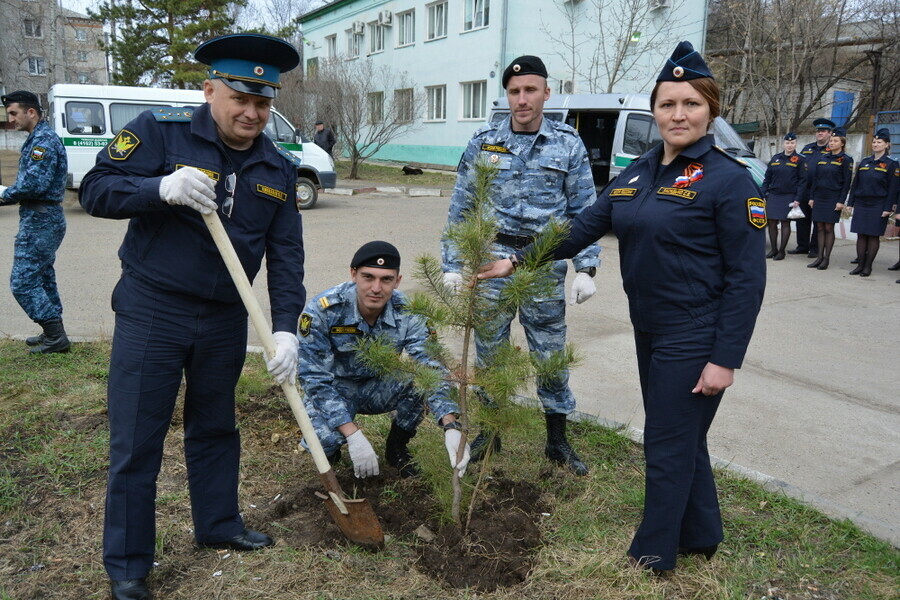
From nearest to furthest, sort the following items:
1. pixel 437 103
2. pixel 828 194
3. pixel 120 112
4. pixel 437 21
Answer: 1. pixel 828 194
2. pixel 120 112
3. pixel 437 21
4. pixel 437 103

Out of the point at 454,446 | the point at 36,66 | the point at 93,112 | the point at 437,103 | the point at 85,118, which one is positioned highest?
the point at 36,66

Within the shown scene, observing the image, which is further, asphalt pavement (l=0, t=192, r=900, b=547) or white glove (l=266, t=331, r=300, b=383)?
asphalt pavement (l=0, t=192, r=900, b=547)

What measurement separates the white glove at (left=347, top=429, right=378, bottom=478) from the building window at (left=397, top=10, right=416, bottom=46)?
2585 cm

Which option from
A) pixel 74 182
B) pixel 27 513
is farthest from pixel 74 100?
pixel 27 513

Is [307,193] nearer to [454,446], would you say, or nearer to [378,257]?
[378,257]

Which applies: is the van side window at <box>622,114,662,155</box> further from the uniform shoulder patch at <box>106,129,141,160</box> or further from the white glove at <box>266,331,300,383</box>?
the uniform shoulder patch at <box>106,129,141,160</box>

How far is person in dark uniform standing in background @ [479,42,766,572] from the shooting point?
7.52 feet

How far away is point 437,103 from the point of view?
26.0 metres

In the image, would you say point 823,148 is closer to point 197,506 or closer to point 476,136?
point 476,136

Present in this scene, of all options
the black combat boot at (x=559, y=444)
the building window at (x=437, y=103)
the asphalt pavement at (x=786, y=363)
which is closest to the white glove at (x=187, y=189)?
the asphalt pavement at (x=786, y=363)

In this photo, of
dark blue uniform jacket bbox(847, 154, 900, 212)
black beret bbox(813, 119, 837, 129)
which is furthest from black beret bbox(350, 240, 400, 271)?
black beret bbox(813, 119, 837, 129)

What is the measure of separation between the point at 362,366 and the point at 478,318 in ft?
3.08

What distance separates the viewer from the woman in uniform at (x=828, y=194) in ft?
32.0

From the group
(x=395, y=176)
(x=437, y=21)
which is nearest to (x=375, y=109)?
(x=395, y=176)
